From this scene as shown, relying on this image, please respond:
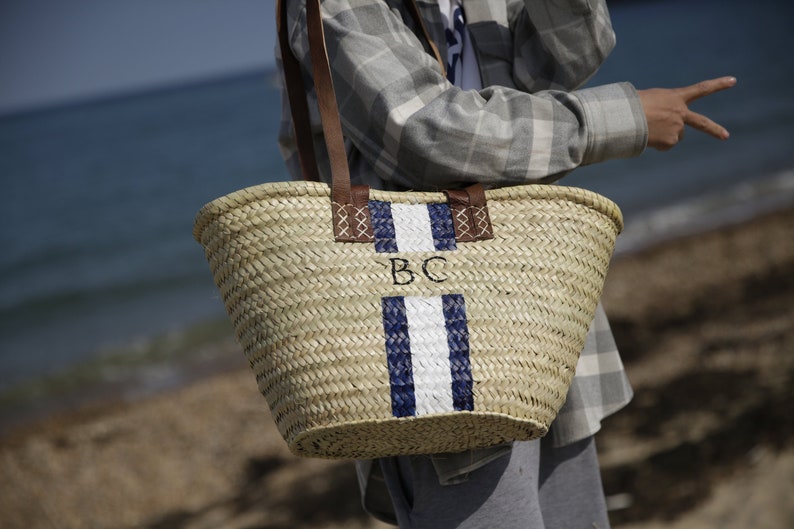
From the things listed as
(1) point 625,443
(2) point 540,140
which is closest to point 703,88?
(2) point 540,140

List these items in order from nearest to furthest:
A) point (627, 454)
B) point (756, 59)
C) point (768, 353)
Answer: point (627, 454), point (768, 353), point (756, 59)

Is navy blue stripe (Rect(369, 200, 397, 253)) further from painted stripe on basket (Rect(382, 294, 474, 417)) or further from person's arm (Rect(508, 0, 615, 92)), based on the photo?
person's arm (Rect(508, 0, 615, 92))

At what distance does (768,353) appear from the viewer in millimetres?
3984

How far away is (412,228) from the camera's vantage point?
3.76ft

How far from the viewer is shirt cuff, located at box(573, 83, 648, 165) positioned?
1.25 m

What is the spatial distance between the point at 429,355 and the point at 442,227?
19cm

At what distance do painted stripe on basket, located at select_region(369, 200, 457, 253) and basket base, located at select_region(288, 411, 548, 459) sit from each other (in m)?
0.25

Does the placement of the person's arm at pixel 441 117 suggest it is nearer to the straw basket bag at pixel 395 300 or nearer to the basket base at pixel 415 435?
the straw basket bag at pixel 395 300

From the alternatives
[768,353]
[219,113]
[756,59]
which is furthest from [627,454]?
[219,113]

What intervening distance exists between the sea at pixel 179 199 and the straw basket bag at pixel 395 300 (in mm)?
4142

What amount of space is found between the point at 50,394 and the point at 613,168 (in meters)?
8.36

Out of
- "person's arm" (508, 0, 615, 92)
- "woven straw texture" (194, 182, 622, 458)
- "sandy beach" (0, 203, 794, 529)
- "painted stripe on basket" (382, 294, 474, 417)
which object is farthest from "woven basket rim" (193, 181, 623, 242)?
"sandy beach" (0, 203, 794, 529)

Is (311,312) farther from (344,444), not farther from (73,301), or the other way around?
(73,301)

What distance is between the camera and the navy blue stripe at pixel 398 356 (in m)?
1.09
